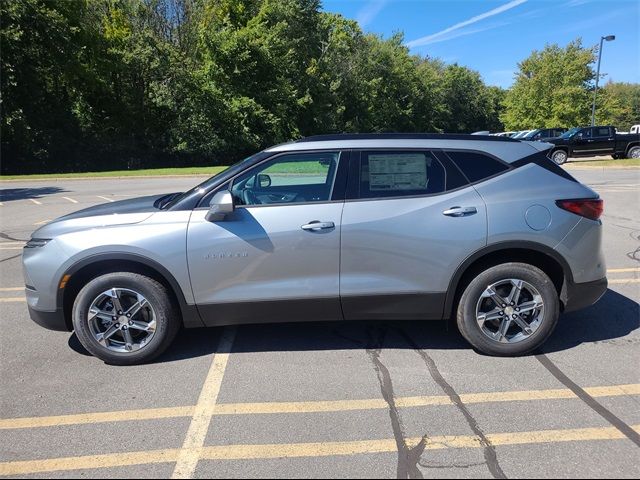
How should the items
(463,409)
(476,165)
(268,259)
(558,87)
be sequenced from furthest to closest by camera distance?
(558,87) → (476,165) → (268,259) → (463,409)

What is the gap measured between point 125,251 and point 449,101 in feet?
213

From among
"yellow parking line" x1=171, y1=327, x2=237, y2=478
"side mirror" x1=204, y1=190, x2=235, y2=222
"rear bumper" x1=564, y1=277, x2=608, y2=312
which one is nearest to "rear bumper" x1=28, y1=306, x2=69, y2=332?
"yellow parking line" x1=171, y1=327, x2=237, y2=478

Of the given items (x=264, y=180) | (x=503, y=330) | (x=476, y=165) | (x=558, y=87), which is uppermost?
(x=558, y=87)

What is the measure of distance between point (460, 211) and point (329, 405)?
5.72 feet

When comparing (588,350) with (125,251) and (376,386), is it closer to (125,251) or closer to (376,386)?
(376,386)

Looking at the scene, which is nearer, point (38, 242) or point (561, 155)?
point (38, 242)

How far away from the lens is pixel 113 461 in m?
2.78

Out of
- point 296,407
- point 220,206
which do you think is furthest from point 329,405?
point 220,206

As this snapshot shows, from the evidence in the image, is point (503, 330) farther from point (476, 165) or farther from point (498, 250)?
point (476, 165)

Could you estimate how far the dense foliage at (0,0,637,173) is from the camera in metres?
28.7

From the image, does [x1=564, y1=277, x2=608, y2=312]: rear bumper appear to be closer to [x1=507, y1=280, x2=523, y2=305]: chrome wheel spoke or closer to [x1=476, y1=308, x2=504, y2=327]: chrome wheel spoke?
[x1=507, y1=280, x2=523, y2=305]: chrome wheel spoke

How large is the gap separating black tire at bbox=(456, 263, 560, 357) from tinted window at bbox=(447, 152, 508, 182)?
2.43ft

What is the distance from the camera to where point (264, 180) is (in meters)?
4.29

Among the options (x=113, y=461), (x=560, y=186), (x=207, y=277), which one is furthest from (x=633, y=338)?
(x=113, y=461)
